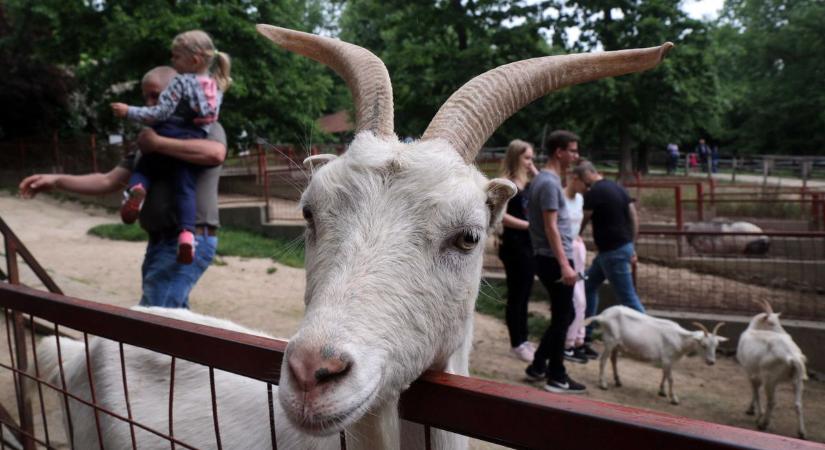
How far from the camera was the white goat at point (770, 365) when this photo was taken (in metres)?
4.79

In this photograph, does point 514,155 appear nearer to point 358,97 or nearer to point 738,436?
point 358,97

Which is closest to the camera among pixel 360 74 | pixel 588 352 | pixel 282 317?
pixel 360 74

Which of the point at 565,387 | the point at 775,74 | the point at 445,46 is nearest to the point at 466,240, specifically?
the point at 565,387

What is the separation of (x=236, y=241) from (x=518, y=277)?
26.7 ft

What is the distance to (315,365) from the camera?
1196 millimetres

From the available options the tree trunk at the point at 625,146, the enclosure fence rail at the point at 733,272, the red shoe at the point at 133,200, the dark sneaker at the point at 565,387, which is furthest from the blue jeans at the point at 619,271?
the tree trunk at the point at 625,146

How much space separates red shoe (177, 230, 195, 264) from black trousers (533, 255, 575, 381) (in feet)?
10.1

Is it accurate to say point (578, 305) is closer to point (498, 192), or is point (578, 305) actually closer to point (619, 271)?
point (619, 271)

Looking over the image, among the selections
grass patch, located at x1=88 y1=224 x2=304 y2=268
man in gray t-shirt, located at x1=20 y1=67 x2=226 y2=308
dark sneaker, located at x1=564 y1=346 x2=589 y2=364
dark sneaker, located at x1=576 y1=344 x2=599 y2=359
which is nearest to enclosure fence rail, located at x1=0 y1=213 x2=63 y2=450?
man in gray t-shirt, located at x1=20 y1=67 x2=226 y2=308

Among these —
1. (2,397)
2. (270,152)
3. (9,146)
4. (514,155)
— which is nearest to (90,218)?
(270,152)

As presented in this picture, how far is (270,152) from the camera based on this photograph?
615 inches

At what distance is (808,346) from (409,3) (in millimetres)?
18613

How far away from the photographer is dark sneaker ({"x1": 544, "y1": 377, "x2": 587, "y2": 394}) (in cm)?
501

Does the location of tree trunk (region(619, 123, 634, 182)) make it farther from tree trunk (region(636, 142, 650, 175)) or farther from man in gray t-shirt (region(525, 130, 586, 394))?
man in gray t-shirt (region(525, 130, 586, 394))
